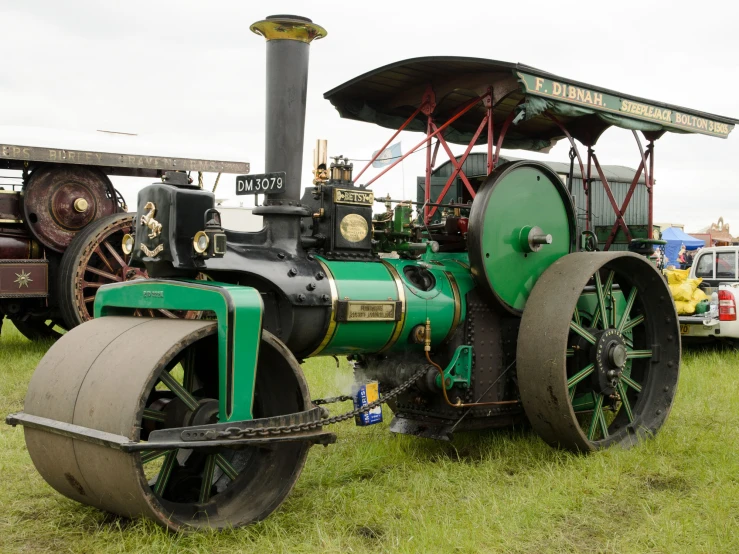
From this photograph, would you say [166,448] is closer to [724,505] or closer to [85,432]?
[85,432]

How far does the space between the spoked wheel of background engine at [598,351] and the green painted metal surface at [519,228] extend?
0.14 metres

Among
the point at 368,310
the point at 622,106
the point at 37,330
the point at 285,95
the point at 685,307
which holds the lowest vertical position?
the point at 37,330

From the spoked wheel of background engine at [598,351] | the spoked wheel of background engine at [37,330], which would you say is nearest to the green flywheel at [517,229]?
the spoked wheel of background engine at [598,351]

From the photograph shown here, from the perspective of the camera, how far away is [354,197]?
4023 mm

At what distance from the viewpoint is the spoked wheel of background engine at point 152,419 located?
114 inches

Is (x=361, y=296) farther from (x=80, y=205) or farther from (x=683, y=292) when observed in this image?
(x=683, y=292)

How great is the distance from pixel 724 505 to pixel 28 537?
9.51 feet

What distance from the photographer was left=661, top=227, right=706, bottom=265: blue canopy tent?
19.9 m

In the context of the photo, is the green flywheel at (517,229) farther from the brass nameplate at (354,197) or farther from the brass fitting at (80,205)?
the brass fitting at (80,205)

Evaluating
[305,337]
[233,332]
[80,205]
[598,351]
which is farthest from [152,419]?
[80,205]

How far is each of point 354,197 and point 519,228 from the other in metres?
1.00

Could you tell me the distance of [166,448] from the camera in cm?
294

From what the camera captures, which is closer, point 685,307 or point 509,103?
point 509,103

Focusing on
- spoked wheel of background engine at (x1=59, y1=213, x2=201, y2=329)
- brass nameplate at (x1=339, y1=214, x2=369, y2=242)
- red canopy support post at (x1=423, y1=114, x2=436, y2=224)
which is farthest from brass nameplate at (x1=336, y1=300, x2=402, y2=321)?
spoked wheel of background engine at (x1=59, y1=213, x2=201, y2=329)
